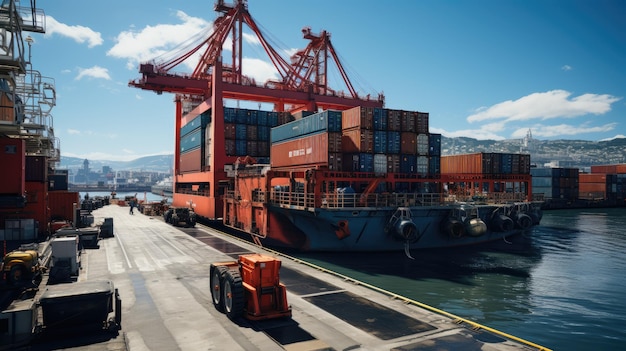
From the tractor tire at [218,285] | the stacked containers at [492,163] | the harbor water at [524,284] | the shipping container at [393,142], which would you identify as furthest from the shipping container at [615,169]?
the tractor tire at [218,285]

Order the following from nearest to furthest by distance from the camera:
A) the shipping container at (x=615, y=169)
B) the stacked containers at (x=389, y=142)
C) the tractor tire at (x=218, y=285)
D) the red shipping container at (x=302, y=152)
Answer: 1. the tractor tire at (x=218, y=285)
2. the stacked containers at (x=389, y=142)
3. the red shipping container at (x=302, y=152)
4. the shipping container at (x=615, y=169)

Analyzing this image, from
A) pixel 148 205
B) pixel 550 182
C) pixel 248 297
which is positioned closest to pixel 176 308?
pixel 248 297

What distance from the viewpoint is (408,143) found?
31.2 m

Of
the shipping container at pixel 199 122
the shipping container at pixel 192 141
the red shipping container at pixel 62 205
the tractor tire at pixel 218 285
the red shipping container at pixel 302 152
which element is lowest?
the tractor tire at pixel 218 285

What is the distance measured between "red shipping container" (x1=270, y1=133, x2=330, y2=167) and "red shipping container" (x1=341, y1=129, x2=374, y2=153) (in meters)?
1.71

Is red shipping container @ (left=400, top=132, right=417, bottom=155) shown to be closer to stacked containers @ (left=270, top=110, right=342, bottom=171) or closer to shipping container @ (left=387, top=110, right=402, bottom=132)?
shipping container @ (left=387, top=110, right=402, bottom=132)

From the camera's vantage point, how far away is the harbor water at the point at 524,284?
15016mm

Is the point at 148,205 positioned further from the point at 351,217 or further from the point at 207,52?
the point at 351,217

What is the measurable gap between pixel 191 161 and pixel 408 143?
3810 cm

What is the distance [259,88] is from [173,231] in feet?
68.8

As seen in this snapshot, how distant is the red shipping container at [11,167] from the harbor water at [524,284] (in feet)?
62.1

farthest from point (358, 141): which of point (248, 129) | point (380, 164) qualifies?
point (248, 129)

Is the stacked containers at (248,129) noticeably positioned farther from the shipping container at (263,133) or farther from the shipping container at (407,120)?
the shipping container at (407,120)

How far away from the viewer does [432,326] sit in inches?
522
